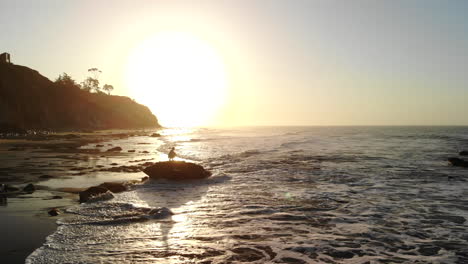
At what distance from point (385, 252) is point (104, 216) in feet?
29.6

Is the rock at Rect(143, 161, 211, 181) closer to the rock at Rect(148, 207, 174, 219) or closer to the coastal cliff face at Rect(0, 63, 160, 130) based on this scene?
the rock at Rect(148, 207, 174, 219)

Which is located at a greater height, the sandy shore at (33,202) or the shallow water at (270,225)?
the sandy shore at (33,202)

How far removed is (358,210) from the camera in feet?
42.3

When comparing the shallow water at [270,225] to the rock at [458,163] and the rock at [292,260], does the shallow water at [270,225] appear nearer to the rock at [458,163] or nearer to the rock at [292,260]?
the rock at [292,260]

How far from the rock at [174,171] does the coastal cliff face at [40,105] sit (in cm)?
6125

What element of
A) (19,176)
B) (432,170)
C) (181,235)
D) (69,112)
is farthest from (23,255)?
(69,112)

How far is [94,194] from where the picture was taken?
14.5 metres

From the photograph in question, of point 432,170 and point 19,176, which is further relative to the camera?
point 432,170

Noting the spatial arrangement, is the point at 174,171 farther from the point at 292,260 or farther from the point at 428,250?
the point at 428,250

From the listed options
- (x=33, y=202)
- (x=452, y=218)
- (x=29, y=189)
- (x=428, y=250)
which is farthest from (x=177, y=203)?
(x=452, y=218)

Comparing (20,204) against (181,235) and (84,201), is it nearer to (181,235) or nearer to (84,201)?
(84,201)

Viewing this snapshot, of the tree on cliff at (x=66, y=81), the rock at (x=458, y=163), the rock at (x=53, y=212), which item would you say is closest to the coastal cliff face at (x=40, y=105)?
the tree on cliff at (x=66, y=81)

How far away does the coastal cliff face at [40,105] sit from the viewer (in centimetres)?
7725

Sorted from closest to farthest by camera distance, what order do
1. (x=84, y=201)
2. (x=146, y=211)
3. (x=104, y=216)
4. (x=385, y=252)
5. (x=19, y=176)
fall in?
(x=385, y=252) → (x=104, y=216) → (x=146, y=211) → (x=84, y=201) → (x=19, y=176)
